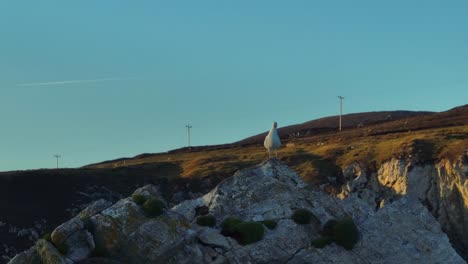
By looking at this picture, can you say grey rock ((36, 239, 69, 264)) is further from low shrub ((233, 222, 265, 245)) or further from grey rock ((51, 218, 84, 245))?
low shrub ((233, 222, 265, 245))

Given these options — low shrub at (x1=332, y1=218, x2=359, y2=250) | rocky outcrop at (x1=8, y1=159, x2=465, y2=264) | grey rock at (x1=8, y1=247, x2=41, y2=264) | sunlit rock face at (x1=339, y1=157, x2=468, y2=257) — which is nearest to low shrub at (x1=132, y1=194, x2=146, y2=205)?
rocky outcrop at (x1=8, y1=159, x2=465, y2=264)

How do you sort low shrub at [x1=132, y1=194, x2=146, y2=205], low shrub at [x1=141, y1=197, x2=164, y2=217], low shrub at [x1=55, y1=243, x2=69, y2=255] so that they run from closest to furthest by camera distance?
low shrub at [x1=55, y1=243, x2=69, y2=255], low shrub at [x1=141, y1=197, x2=164, y2=217], low shrub at [x1=132, y1=194, x2=146, y2=205]

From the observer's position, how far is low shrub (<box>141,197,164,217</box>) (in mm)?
35562

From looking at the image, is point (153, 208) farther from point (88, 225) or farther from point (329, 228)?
point (329, 228)

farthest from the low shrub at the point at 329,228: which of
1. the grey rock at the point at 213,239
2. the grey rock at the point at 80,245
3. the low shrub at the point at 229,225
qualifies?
the grey rock at the point at 80,245

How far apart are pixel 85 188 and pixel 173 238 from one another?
69539mm

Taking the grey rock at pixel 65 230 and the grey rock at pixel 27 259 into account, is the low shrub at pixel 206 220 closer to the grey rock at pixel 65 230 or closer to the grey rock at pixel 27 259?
the grey rock at pixel 65 230

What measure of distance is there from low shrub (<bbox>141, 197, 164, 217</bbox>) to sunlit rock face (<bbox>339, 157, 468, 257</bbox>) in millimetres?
47078

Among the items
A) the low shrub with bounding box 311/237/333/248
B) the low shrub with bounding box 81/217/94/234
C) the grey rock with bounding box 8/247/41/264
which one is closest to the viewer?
the grey rock with bounding box 8/247/41/264

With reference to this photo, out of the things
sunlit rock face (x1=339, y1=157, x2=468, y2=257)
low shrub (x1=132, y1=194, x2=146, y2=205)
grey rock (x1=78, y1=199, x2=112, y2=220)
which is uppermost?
low shrub (x1=132, y1=194, x2=146, y2=205)

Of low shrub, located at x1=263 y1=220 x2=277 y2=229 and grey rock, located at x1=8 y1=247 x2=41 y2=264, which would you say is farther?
low shrub, located at x1=263 y1=220 x2=277 y2=229

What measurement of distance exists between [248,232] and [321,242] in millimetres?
4927

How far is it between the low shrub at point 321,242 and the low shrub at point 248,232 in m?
3.50

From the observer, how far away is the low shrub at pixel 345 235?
3853 centimetres
